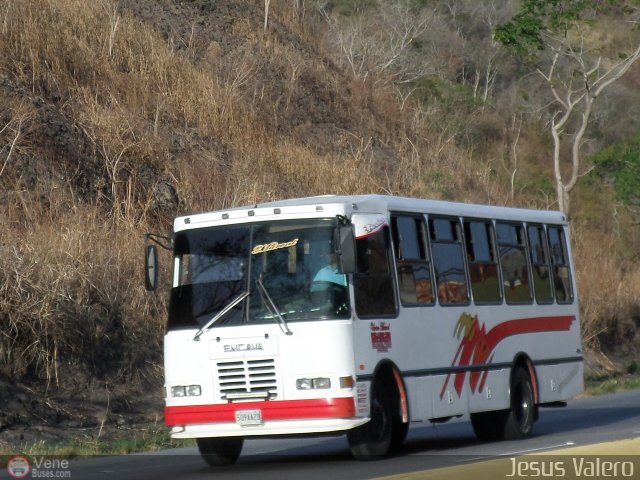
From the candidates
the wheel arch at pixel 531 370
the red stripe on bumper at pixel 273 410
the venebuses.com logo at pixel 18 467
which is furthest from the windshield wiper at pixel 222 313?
the wheel arch at pixel 531 370

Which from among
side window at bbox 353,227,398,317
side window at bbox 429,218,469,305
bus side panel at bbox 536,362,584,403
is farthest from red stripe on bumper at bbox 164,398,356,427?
bus side panel at bbox 536,362,584,403

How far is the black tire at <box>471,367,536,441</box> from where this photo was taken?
1656 cm

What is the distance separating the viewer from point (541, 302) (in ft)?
58.7

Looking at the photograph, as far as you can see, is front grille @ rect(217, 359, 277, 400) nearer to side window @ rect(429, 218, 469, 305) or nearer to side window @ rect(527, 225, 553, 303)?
side window @ rect(429, 218, 469, 305)

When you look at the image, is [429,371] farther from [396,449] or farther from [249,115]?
[249,115]

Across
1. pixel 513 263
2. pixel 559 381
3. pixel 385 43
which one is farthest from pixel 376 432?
pixel 385 43

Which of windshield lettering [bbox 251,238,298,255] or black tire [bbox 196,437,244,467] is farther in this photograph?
black tire [bbox 196,437,244,467]

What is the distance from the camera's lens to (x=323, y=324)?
13.1m

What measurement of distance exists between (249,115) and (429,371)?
20547 millimetres

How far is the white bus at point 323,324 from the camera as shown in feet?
42.9

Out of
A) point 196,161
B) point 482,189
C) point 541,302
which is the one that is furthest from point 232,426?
point 482,189

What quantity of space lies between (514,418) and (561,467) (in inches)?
260

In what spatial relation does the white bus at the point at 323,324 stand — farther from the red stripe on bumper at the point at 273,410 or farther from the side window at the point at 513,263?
the side window at the point at 513,263

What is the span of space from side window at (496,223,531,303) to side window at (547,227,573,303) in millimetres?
1043
